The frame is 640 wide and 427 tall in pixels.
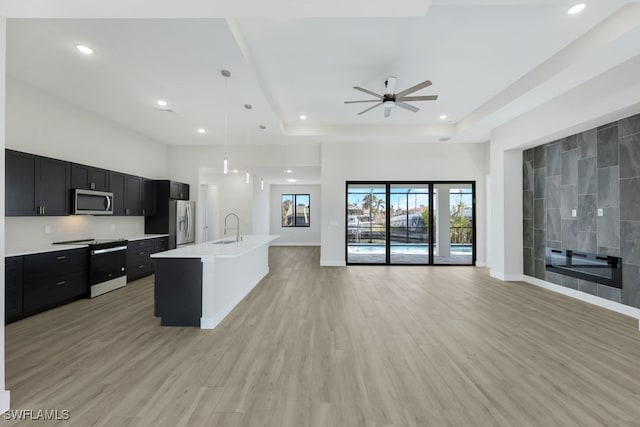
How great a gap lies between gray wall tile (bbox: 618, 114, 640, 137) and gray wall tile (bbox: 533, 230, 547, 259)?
6.76 ft

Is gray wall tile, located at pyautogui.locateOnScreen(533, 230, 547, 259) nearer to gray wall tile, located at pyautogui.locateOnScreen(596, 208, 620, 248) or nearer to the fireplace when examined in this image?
the fireplace

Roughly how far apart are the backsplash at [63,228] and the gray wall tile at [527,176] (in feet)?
27.3

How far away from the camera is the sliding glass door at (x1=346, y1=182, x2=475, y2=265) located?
24.2 ft

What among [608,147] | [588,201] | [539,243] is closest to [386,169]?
[539,243]

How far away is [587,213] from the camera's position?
14.4 feet

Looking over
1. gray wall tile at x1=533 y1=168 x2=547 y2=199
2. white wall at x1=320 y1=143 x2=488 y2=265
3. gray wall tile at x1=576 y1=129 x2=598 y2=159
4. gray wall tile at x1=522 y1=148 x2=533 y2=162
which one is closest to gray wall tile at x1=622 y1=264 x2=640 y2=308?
gray wall tile at x1=576 y1=129 x2=598 y2=159

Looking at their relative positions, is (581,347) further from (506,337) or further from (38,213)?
(38,213)

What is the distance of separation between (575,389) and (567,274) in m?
3.39

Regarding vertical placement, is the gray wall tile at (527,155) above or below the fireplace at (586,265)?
above

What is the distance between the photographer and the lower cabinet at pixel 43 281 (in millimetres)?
3371

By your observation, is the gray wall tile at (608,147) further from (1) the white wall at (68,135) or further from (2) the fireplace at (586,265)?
(1) the white wall at (68,135)

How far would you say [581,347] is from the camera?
9.43 ft

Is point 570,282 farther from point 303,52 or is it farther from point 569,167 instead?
point 303,52

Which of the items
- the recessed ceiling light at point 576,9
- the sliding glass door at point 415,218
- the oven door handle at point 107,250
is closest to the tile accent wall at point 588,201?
the sliding glass door at point 415,218
